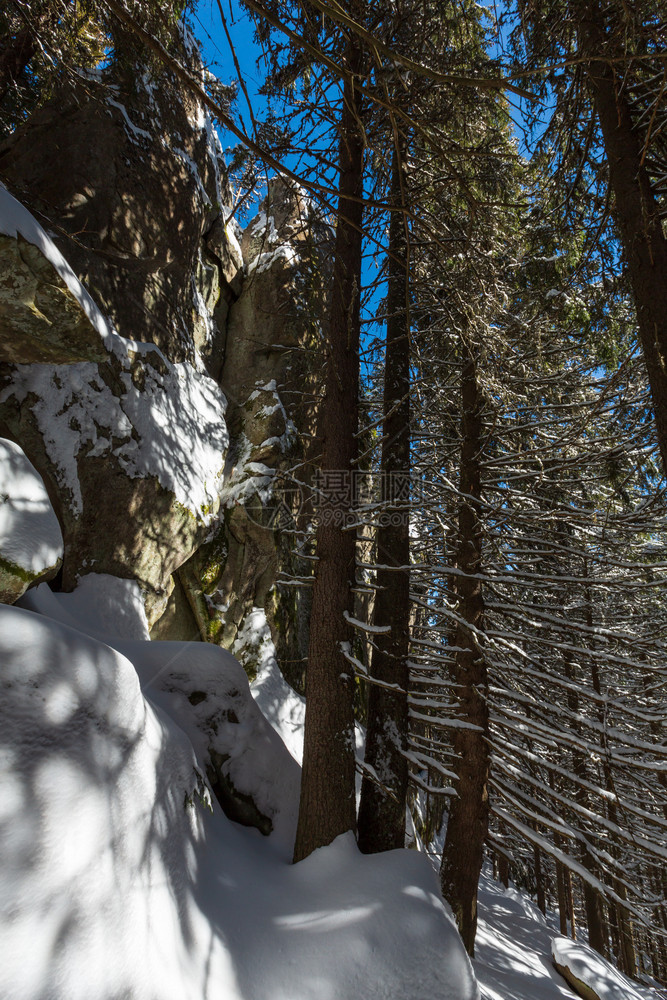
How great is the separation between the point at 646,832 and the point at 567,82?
8070mm

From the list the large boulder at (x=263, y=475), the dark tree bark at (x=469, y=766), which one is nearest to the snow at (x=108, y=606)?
the large boulder at (x=263, y=475)

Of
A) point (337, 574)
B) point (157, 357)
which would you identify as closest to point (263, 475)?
point (157, 357)

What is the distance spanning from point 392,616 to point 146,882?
10.2 ft

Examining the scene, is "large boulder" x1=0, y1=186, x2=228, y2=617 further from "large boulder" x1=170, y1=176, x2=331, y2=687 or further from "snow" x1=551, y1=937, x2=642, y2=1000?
"snow" x1=551, y1=937, x2=642, y2=1000

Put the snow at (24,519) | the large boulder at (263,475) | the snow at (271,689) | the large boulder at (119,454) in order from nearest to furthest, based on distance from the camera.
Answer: the snow at (24,519) → the large boulder at (119,454) → the snow at (271,689) → the large boulder at (263,475)

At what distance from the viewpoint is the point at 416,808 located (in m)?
8.34

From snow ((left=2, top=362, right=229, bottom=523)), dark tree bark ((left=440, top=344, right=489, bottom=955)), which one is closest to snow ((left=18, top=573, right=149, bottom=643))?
snow ((left=2, top=362, right=229, bottom=523))

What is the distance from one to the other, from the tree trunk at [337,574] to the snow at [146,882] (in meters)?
0.31

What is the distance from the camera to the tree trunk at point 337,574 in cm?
379

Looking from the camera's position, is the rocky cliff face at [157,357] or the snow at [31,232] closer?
the snow at [31,232]

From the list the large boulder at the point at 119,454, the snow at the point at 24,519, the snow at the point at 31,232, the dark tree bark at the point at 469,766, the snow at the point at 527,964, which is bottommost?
the snow at the point at 527,964

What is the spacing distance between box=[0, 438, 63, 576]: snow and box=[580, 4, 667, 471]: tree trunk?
5083mm

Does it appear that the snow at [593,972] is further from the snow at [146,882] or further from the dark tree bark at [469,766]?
the snow at [146,882]

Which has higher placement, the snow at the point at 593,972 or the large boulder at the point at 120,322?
the large boulder at the point at 120,322
